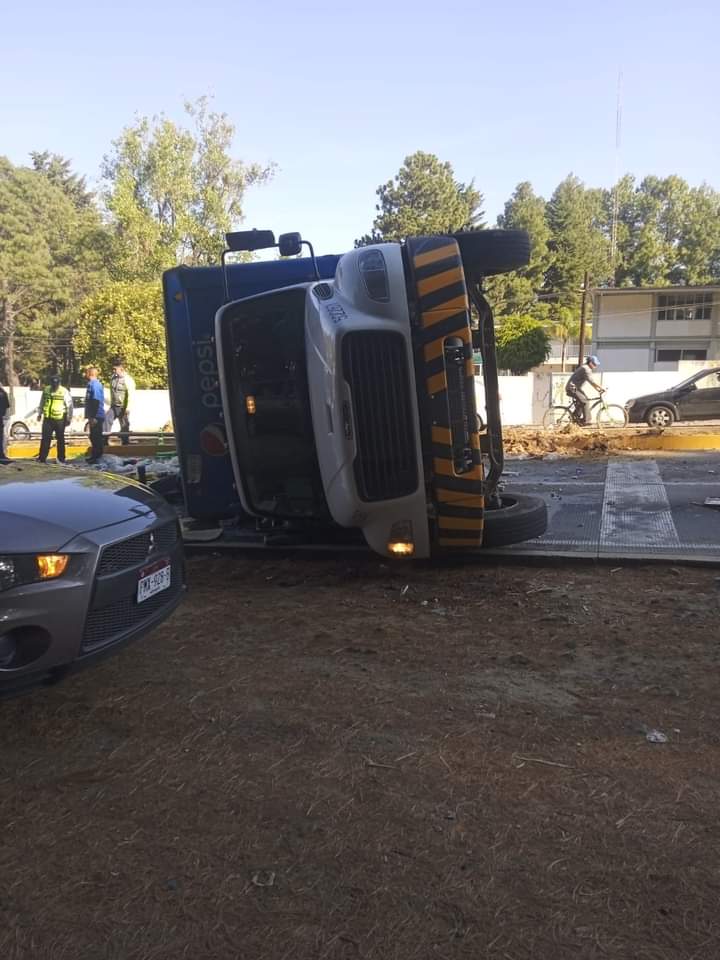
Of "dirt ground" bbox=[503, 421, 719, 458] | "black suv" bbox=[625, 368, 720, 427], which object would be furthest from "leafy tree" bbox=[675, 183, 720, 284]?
"dirt ground" bbox=[503, 421, 719, 458]

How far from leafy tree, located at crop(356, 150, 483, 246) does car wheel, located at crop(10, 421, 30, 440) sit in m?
36.4

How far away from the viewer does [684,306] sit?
43500mm

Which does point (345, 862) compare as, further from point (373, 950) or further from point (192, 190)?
point (192, 190)

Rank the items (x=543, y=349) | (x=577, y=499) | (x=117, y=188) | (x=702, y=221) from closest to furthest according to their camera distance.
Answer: (x=577, y=499), (x=117, y=188), (x=543, y=349), (x=702, y=221)

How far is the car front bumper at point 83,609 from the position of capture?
3.01 metres

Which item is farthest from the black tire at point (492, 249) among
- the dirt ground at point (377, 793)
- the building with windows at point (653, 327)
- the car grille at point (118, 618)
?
the building with windows at point (653, 327)

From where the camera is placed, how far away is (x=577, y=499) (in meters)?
8.34

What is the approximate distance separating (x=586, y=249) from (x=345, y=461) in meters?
64.8

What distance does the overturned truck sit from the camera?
499 cm

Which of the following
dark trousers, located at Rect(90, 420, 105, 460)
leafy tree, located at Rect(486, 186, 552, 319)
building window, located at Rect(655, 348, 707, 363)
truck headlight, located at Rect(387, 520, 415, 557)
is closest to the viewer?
truck headlight, located at Rect(387, 520, 415, 557)

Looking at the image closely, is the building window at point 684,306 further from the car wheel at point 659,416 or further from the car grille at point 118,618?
the car grille at point 118,618

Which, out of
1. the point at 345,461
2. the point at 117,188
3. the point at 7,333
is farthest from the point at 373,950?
the point at 7,333

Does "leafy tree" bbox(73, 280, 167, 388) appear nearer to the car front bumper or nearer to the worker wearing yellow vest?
the worker wearing yellow vest

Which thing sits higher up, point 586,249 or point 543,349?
point 586,249
